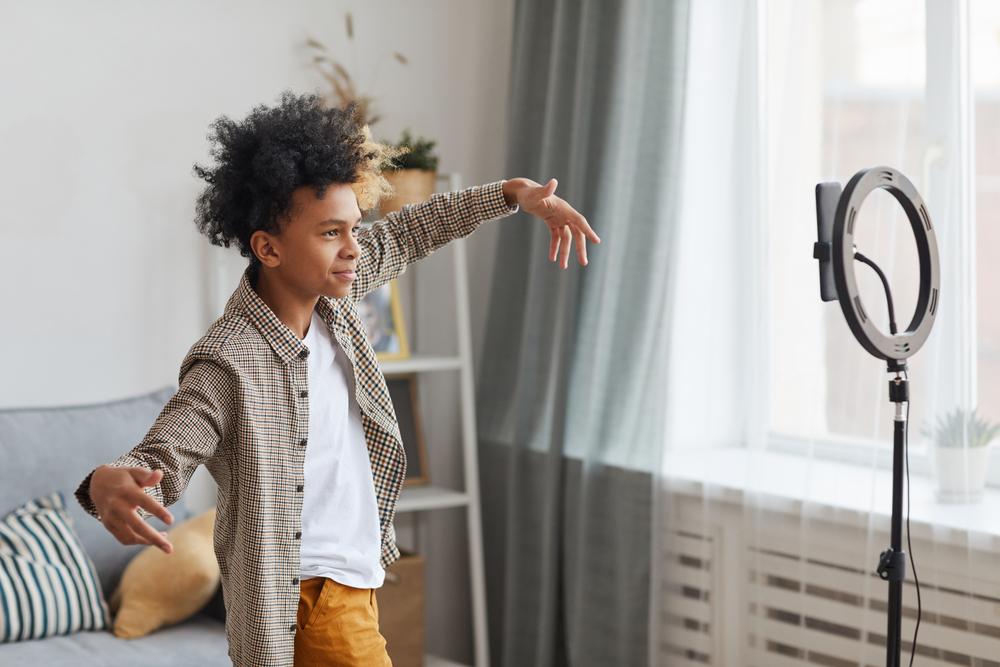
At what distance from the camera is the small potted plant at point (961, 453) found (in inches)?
83.1

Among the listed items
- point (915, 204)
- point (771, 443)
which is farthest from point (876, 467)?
point (915, 204)

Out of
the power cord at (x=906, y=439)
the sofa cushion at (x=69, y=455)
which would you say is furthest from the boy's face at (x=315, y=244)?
the sofa cushion at (x=69, y=455)

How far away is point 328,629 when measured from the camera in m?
1.54

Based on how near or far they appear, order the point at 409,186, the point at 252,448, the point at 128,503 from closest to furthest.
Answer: the point at 128,503, the point at 252,448, the point at 409,186

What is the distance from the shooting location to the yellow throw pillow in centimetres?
229

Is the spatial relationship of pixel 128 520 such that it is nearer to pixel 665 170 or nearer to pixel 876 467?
pixel 876 467

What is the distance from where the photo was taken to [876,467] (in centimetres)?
221

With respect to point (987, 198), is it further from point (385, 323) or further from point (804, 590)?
point (385, 323)

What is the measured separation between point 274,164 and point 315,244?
118 millimetres

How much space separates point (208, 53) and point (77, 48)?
32 centimetres

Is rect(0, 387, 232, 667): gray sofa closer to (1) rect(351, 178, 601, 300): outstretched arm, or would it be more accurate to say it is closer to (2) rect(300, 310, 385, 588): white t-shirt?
(2) rect(300, 310, 385, 588): white t-shirt

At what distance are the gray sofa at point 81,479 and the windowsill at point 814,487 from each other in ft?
3.57

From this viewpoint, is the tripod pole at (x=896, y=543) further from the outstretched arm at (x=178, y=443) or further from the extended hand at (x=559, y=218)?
the outstretched arm at (x=178, y=443)

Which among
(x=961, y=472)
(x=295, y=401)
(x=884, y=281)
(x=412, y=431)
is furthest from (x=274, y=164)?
(x=412, y=431)
